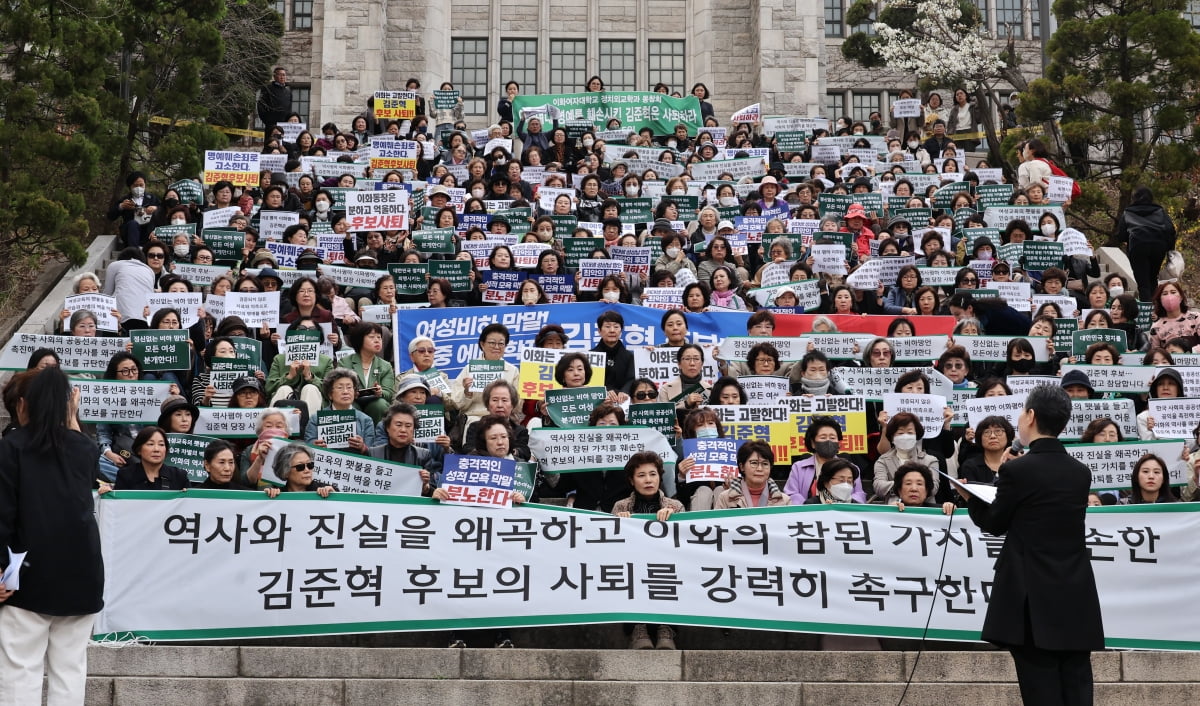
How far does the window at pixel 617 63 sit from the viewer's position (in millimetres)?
33406

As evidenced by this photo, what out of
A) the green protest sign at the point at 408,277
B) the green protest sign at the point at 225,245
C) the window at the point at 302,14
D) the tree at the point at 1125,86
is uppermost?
the window at the point at 302,14

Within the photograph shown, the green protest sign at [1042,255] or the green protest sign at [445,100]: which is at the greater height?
the green protest sign at [445,100]

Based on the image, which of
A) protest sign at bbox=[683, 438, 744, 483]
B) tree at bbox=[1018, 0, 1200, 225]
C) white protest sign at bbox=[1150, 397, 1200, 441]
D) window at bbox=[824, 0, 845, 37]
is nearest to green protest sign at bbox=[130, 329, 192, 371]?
Result: protest sign at bbox=[683, 438, 744, 483]

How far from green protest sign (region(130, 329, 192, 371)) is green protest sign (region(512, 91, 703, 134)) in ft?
51.0

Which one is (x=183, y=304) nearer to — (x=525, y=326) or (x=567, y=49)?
(x=525, y=326)

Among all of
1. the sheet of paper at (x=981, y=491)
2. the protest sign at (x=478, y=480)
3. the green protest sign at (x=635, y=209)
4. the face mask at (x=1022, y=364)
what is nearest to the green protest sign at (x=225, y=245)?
the green protest sign at (x=635, y=209)

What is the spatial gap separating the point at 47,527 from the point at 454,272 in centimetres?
974

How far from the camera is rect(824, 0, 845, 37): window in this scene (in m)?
37.2

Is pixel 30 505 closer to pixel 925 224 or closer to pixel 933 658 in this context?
pixel 933 658

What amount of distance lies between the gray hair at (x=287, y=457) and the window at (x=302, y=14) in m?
28.5

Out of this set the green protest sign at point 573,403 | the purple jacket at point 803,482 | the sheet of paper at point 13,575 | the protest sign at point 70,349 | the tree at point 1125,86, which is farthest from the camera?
the tree at point 1125,86

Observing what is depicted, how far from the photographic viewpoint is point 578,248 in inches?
695

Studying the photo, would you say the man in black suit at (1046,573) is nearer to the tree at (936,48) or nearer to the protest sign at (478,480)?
the protest sign at (478,480)

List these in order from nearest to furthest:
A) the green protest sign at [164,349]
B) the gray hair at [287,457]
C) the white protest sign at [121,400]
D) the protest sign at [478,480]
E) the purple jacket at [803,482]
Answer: the protest sign at [478,480] < the gray hair at [287,457] < the purple jacket at [803,482] < the white protest sign at [121,400] < the green protest sign at [164,349]
